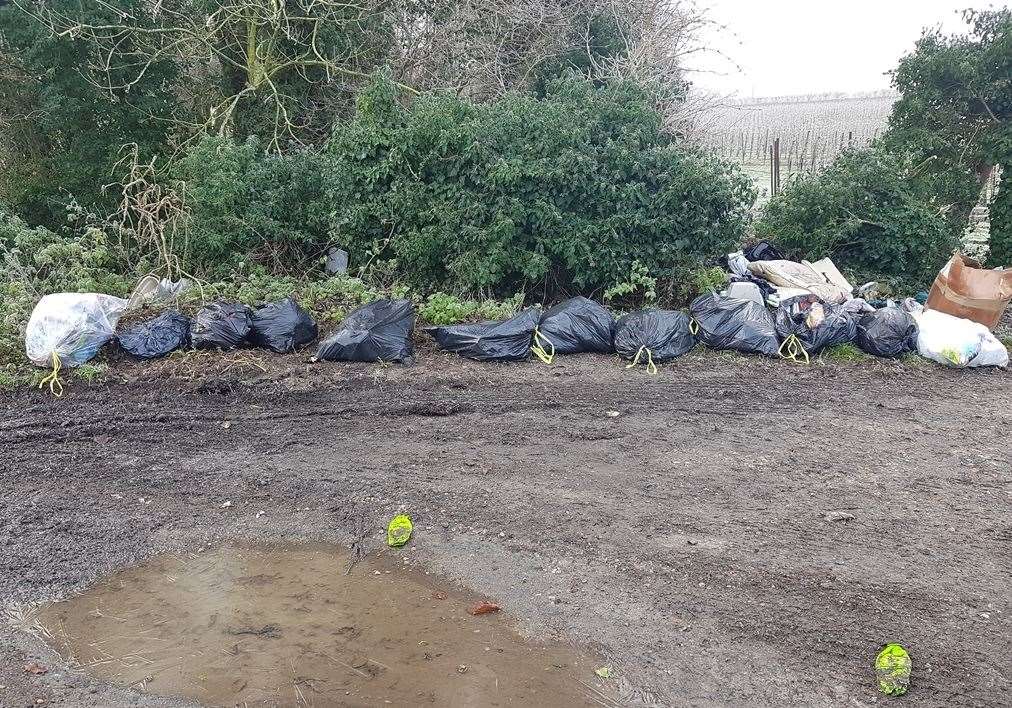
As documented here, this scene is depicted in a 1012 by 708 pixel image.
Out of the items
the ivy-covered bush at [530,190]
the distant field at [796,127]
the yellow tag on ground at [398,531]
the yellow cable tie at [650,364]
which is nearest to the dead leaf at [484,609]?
the yellow tag on ground at [398,531]

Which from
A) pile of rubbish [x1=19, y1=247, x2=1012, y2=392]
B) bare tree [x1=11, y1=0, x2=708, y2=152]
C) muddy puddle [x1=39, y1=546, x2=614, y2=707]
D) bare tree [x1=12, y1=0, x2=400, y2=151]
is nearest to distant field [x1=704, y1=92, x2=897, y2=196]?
bare tree [x1=11, y1=0, x2=708, y2=152]

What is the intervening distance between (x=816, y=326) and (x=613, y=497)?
3519mm

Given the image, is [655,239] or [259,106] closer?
[655,239]

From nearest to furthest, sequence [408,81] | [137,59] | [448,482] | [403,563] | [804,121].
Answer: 1. [403,563]
2. [448,482]
3. [137,59]
4. [408,81]
5. [804,121]

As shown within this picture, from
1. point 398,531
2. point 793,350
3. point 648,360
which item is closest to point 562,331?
point 648,360

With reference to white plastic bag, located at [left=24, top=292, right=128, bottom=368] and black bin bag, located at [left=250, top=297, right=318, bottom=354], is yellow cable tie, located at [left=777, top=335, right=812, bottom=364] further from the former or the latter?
white plastic bag, located at [left=24, top=292, right=128, bottom=368]

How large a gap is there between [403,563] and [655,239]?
5095mm

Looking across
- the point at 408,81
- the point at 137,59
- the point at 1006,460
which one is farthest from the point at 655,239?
the point at 137,59

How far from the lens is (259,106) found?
1026 cm

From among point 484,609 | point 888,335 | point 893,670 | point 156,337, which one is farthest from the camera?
point 888,335

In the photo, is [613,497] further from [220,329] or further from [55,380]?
[55,380]

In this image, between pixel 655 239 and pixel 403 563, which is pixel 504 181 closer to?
pixel 655 239

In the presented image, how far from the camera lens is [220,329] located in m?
6.75

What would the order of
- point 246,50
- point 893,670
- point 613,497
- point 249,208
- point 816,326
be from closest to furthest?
point 893,670 < point 613,497 < point 816,326 < point 249,208 < point 246,50
